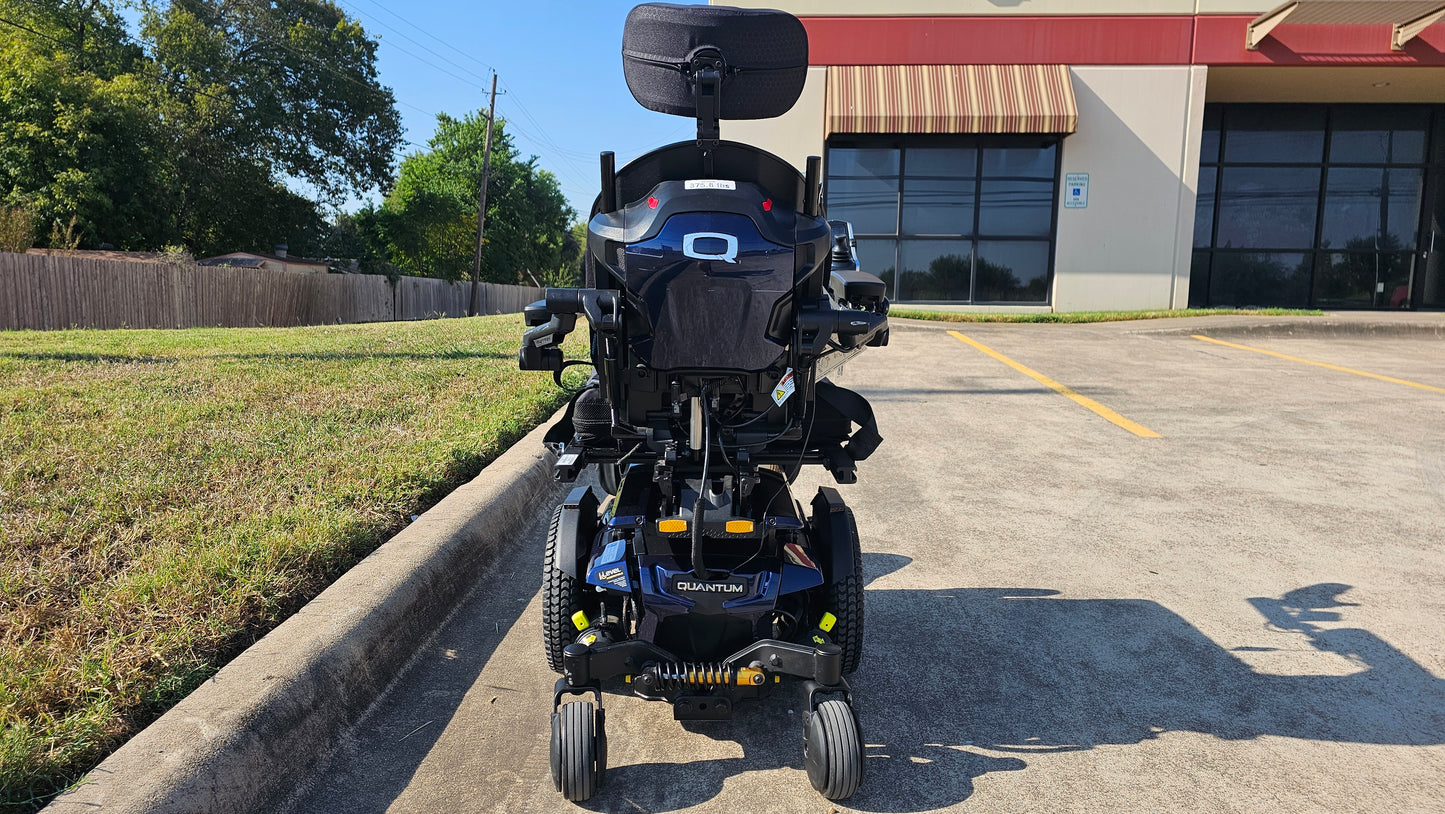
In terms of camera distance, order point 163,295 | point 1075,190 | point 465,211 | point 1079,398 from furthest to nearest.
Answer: point 465,211
point 163,295
point 1075,190
point 1079,398

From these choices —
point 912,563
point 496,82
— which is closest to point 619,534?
point 912,563

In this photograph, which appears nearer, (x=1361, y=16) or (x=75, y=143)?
(x=1361, y=16)

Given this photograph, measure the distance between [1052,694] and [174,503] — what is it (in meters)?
3.60

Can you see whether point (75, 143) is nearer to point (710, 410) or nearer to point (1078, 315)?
point (1078, 315)

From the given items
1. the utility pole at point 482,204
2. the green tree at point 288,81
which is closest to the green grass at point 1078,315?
the utility pole at point 482,204

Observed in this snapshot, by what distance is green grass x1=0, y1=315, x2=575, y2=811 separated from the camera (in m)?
2.29

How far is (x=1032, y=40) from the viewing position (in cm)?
1767

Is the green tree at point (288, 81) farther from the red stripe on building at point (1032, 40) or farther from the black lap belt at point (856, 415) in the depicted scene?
the black lap belt at point (856, 415)

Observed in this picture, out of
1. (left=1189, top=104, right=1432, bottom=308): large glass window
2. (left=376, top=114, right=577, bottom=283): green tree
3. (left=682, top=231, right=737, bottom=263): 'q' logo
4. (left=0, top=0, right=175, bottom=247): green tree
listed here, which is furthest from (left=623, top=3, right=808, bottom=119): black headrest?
(left=376, top=114, right=577, bottom=283): green tree

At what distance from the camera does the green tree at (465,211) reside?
4906 centimetres

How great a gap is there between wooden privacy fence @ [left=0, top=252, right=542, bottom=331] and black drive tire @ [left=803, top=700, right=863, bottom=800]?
1873 centimetres

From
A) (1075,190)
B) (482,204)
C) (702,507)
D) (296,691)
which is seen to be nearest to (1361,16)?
(1075,190)

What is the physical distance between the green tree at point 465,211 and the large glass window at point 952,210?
120ft

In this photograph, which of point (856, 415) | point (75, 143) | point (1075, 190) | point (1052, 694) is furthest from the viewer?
point (75, 143)
